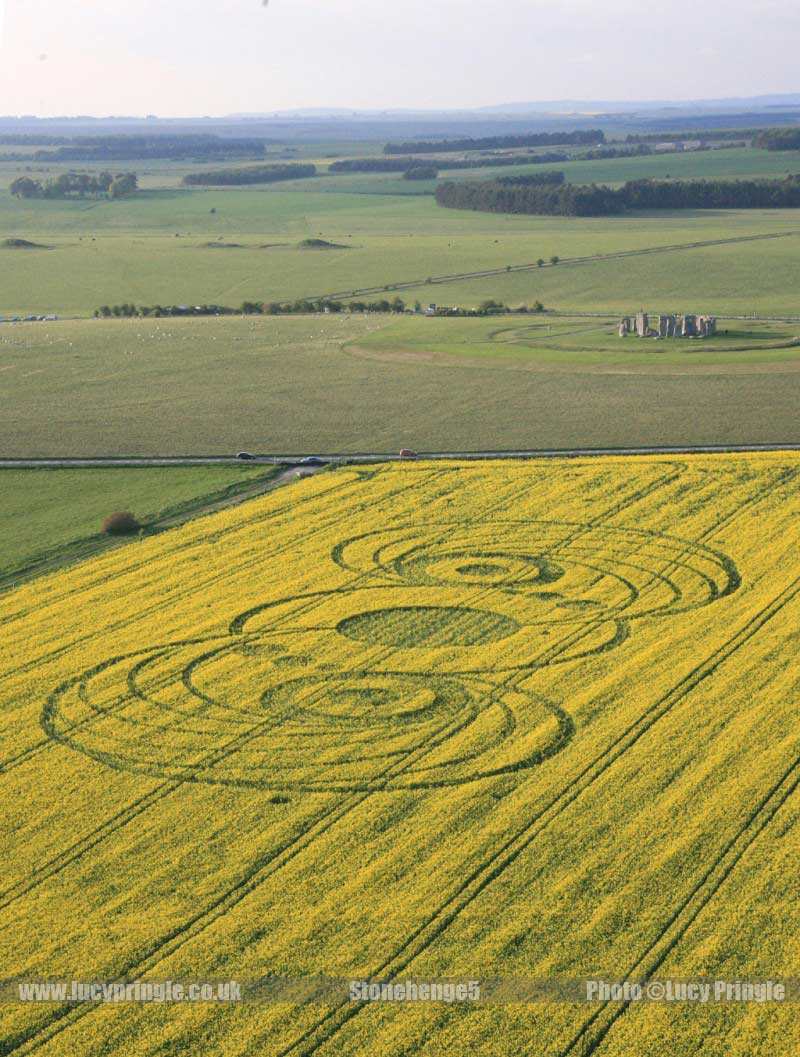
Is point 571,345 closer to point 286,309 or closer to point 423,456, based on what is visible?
point 286,309

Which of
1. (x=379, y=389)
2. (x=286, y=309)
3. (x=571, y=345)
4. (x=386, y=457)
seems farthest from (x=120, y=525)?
(x=286, y=309)

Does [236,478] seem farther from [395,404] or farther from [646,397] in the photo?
[646,397]

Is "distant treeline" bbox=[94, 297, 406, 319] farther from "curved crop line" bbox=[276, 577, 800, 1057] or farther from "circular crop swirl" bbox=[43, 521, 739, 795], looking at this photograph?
"curved crop line" bbox=[276, 577, 800, 1057]

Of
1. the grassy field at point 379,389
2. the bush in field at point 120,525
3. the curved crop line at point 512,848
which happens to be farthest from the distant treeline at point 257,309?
the curved crop line at point 512,848

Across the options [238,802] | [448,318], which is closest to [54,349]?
[448,318]

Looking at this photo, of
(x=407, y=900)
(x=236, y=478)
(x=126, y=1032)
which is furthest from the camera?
(x=236, y=478)

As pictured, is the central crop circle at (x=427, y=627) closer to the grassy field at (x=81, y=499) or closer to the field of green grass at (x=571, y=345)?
the grassy field at (x=81, y=499)

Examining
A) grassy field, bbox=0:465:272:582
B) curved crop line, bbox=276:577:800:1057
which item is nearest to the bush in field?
grassy field, bbox=0:465:272:582
